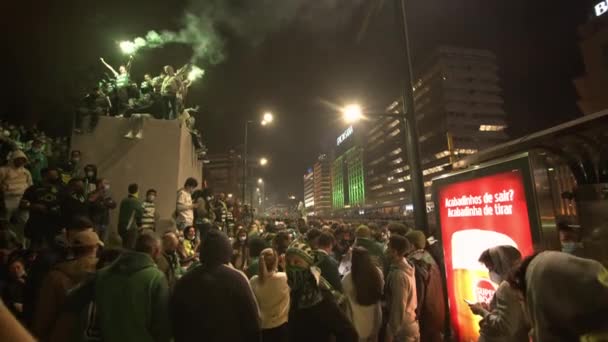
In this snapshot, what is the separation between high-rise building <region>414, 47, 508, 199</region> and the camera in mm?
91938

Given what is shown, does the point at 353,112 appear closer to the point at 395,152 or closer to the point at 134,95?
the point at 134,95

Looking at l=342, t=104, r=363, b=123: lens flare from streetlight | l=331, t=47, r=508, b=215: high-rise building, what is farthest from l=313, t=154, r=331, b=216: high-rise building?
l=342, t=104, r=363, b=123: lens flare from streetlight

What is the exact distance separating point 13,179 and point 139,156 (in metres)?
4.10

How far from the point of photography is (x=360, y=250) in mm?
4074

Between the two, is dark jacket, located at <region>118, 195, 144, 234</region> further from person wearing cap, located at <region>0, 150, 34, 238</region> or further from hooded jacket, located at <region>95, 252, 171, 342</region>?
hooded jacket, located at <region>95, 252, 171, 342</region>

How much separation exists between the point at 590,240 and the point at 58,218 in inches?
327

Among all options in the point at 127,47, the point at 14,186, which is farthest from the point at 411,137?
the point at 127,47

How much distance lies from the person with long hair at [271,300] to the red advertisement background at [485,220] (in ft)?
8.06

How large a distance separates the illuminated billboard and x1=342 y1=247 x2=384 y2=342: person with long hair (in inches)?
52.0

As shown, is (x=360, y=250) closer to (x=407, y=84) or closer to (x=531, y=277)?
(x=531, y=277)

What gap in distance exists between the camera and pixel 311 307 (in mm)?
3402

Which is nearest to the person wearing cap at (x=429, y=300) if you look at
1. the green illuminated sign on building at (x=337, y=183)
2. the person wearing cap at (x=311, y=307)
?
the person wearing cap at (x=311, y=307)

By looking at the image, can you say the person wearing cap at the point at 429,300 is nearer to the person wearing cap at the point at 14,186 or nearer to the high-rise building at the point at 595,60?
the person wearing cap at the point at 14,186

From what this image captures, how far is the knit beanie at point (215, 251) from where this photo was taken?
3.12m
